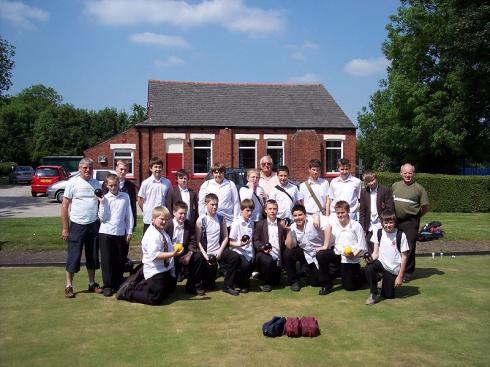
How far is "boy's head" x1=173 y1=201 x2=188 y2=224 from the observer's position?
7.13 meters

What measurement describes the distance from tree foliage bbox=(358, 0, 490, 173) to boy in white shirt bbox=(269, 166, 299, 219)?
17.7 metres

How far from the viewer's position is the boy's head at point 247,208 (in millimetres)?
7330

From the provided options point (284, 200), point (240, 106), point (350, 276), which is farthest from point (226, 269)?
point (240, 106)

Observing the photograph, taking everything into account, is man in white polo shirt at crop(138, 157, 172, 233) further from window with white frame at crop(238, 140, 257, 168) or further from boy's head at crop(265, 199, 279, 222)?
window with white frame at crop(238, 140, 257, 168)

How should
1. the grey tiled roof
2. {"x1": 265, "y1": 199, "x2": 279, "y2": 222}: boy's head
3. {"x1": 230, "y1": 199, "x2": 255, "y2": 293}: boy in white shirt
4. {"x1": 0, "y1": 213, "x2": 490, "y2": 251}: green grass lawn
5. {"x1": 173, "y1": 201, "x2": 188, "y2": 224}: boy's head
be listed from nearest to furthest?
1. {"x1": 173, "y1": 201, "x2": 188, "y2": 224}: boy's head
2. {"x1": 230, "y1": 199, "x2": 255, "y2": 293}: boy in white shirt
3. {"x1": 265, "y1": 199, "x2": 279, "y2": 222}: boy's head
4. {"x1": 0, "y1": 213, "x2": 490, "y2": 251}: green grass lawn
5. the grey tiled roof

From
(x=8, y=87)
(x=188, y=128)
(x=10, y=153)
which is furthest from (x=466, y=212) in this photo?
(x=10, y=153)

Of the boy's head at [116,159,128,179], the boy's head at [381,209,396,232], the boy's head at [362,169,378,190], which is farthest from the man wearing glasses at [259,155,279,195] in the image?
the boy's head at [116,159,128,179]

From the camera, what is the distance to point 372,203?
7867 millimetres

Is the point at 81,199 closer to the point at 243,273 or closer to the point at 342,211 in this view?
the point at 243,273

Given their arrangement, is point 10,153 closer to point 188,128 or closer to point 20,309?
point 188,128

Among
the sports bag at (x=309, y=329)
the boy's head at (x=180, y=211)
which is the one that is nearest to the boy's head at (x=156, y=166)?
the boy's head at (x=180, y=211)

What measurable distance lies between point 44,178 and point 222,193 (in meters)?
22.6

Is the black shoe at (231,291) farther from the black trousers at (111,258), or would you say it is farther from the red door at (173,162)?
the red door at (173,162)

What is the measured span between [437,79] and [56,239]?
2644 cm
